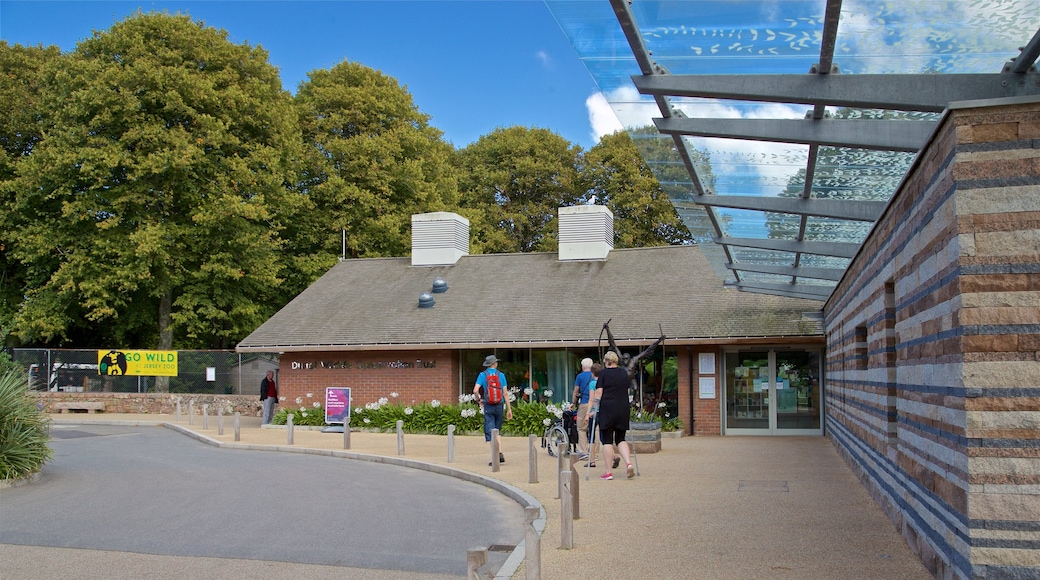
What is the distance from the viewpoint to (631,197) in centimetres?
4497

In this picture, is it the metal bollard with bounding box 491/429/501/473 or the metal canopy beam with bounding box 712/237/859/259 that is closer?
the metal canopy beam with bounding box 712/237/859/259

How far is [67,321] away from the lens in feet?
116

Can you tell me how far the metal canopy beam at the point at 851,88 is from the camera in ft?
21.2

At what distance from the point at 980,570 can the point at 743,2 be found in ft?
13.4

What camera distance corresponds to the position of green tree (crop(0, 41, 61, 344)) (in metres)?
36.7

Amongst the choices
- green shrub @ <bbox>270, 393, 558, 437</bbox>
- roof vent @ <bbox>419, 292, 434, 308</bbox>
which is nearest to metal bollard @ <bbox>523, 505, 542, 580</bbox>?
green shrub @ <bbox>270, 393, 558, 437</bbox>

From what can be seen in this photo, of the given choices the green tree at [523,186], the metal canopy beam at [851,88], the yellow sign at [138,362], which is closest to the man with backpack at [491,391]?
the metal canopy beam at [851,88]

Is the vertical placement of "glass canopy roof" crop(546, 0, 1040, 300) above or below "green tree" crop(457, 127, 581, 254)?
below

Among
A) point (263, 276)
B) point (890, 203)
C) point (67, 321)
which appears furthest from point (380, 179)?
point (890, 203)

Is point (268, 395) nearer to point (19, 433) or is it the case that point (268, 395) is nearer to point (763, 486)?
point (19, 433)

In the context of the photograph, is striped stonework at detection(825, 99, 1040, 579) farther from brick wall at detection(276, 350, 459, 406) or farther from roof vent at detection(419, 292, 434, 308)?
roof vent at detection(419, 292, 434, 308)

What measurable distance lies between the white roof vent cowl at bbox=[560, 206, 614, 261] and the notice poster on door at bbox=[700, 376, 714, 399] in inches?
287

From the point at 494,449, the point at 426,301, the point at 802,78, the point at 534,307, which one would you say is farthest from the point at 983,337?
the point at 426,301

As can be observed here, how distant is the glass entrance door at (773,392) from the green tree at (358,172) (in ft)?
67.2
